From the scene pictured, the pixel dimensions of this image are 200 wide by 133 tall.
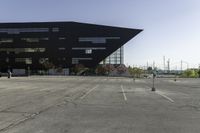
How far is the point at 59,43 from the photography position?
142 metres

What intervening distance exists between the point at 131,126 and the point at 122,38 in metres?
129

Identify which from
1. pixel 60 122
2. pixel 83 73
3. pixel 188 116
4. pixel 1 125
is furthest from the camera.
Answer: pixel 83 73

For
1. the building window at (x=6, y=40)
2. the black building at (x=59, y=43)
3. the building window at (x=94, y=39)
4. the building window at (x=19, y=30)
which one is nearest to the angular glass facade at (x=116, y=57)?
the black building at (x=59, y=43)

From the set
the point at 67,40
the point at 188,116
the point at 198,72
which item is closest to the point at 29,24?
the point at 67,40

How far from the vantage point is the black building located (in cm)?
14062

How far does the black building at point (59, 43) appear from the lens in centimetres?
14062

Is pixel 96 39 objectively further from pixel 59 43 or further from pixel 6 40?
pixel 6 40

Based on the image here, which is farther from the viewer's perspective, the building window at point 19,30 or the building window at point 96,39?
the building window at point 19,30

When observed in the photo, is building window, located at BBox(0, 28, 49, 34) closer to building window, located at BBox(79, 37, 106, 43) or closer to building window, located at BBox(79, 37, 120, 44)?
building window, located at BBox(79, 37, 106, 43)

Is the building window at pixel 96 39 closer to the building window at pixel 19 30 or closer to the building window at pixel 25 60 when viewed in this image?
the building window at pixel 19 30

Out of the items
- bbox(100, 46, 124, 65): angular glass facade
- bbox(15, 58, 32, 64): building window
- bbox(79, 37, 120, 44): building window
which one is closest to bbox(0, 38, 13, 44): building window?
bbox(15, 58, 32, 64): building window

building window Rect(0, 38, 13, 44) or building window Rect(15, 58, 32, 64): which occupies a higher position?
building window Rect(0, 38, 13, 44)

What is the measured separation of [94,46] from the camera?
140625 mm

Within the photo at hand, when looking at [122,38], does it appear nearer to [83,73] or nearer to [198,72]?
[83,73]
